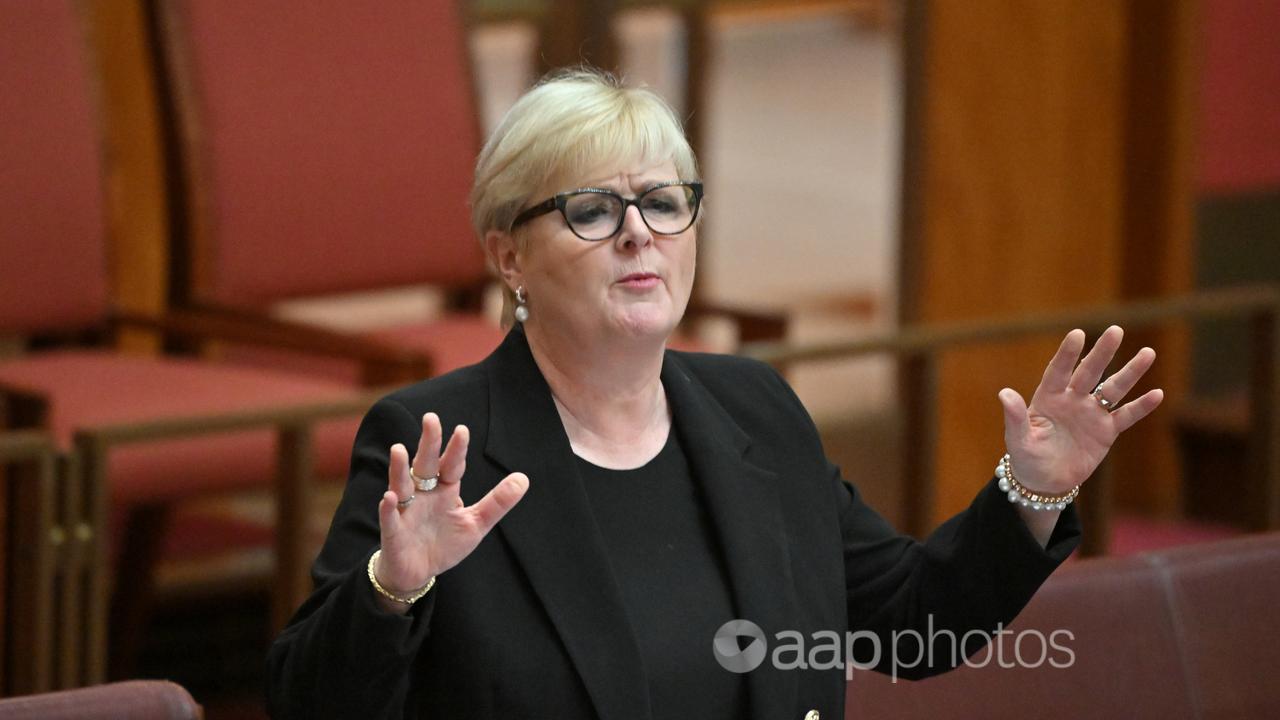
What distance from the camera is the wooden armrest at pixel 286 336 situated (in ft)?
9.34

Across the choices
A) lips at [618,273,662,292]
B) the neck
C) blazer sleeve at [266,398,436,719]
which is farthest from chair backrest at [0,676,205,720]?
lips at [618,273,662,292]

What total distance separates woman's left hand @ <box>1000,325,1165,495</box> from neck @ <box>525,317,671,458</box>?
0.34 m

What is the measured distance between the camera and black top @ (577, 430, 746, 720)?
1.57m

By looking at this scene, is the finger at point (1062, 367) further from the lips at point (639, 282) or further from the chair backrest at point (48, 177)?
the chair backrest at point (48, 177)

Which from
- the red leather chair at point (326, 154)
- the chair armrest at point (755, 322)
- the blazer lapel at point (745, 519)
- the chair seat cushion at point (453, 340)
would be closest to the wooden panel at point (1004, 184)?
the chair armrest at point (755, 322)

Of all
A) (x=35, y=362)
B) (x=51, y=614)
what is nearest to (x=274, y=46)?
(x=35, y=362)

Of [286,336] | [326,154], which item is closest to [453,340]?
[286,336]

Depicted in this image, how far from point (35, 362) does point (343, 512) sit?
164 cm

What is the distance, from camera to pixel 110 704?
1.47 m

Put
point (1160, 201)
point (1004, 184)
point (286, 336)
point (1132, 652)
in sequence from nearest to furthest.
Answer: point (1132, 652), point (286, 336), point (1004, 184), point (1160, 201)

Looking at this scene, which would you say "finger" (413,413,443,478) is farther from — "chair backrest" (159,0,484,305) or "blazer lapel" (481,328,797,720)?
"chair backrest" (159,0,484,305)

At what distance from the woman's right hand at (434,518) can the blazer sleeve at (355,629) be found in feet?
0.13

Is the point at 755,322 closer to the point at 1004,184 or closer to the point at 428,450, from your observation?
the point at 1004,184

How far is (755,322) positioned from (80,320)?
→ 1197 millimetres
